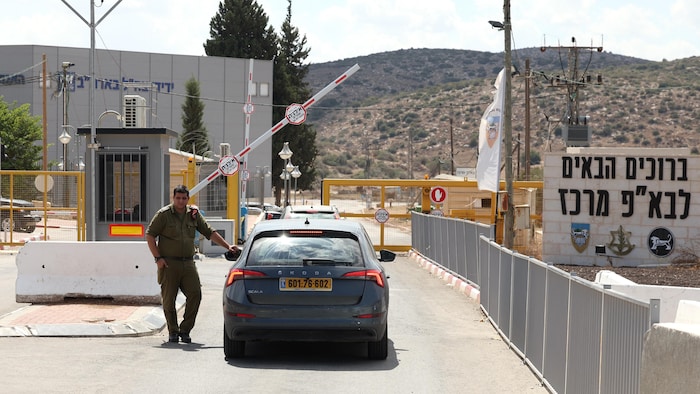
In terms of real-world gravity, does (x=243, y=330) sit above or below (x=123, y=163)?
below

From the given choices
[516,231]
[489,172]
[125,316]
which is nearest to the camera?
[125,316]

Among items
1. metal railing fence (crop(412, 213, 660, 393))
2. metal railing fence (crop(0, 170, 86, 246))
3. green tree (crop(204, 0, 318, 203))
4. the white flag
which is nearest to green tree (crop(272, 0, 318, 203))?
green tree (crop(204, 0, 318, 203))

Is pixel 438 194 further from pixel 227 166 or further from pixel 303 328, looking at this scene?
pixel 303 328

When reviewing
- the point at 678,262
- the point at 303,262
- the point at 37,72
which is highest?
the point at 37,72

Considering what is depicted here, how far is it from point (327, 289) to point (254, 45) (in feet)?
247

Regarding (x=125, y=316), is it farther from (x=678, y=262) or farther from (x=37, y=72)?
(x=37, y=72)

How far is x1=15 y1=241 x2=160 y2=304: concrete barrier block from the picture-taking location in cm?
1480

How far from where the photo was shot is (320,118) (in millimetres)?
189750

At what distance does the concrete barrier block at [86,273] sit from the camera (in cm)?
1480

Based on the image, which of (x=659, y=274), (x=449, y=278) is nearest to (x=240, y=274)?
(x=449, y=278)

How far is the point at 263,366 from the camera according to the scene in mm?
10414

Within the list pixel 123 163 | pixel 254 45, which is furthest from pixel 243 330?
pixel 254 45

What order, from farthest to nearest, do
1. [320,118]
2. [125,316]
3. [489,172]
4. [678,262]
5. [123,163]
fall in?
[320,118]
[678,262]
[489,172]
[123,163]
[125,316]

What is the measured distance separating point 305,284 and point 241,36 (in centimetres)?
7590
